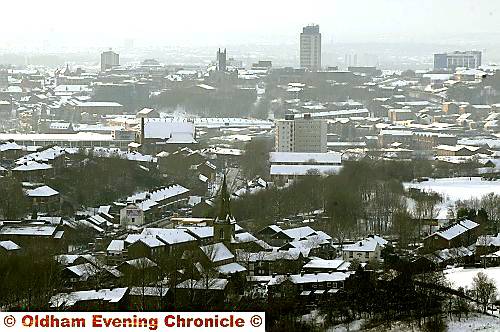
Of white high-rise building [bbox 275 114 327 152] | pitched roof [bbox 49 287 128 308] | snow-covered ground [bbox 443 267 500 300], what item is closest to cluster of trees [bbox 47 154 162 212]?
white high-rise building [bbox 275 114 327 152]

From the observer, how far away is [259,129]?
636 inches

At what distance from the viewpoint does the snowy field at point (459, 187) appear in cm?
925

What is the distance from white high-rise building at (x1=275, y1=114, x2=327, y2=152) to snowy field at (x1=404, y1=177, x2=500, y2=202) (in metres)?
3.32

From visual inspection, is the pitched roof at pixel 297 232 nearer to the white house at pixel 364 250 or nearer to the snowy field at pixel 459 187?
the white house at pixel 364 250

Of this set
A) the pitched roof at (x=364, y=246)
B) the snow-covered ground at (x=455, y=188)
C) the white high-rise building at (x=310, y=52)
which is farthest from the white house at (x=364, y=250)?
the white high-rise building at (x=310, y=52)

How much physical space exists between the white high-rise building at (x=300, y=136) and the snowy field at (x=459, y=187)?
3321mm

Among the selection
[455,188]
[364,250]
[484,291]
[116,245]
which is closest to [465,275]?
[484,291]

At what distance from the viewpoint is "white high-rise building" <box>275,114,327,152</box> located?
13.5 metres

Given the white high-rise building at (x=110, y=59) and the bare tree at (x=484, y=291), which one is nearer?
the bare tree at (x=484, y=291)

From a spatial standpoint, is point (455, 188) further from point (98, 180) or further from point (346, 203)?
point (98, 180)

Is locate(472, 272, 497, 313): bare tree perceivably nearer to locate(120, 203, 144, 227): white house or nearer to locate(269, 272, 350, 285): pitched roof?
locate(269, 272, 350, 285): pitched roof

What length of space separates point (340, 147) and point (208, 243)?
7287 mm

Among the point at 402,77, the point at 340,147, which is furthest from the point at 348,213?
the point at 402,77

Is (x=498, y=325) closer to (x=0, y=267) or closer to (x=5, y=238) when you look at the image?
(x=0, y=267)
